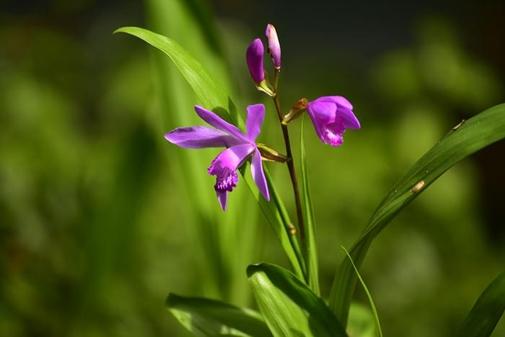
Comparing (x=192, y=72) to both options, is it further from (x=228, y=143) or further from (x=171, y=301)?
(x=171, y=301)

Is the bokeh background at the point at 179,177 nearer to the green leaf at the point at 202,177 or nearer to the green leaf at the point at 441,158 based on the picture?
the green leaf at the point at 202,177

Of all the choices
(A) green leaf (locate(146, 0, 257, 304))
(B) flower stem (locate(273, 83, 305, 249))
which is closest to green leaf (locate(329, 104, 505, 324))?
(B) flower stem (locate(273, 83, 305, 249))

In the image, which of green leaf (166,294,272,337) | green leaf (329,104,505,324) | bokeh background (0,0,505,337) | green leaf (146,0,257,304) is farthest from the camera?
bokeh background (0,0,505,337)

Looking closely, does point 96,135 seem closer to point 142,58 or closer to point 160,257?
point 142,58

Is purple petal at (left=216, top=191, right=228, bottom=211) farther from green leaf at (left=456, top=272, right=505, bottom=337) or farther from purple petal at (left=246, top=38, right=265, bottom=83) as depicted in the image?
green leaf at (left=456, top=272, right=505, bottom=337)

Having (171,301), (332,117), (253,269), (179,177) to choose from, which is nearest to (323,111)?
(332,117)

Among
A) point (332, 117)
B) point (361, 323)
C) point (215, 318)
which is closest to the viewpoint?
point (332, 117)

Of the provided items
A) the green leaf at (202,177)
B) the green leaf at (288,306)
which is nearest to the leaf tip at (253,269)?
the green leaf at (288,306)
